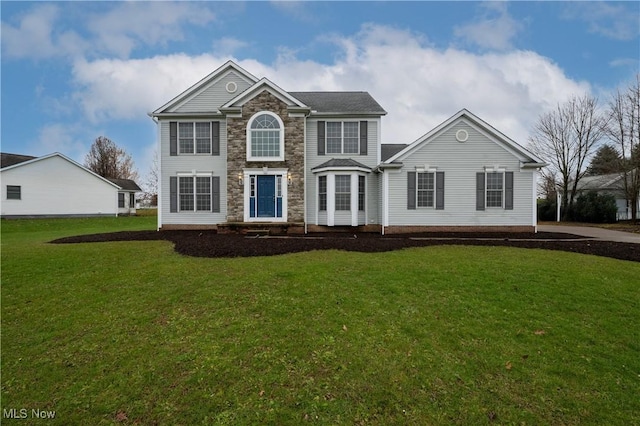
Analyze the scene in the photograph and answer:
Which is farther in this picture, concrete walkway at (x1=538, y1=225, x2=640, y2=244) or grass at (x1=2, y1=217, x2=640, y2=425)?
concrete walkway at (x1=538, y1=225, x2=640, y2=244)

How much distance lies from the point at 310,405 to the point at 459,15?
1760 cm

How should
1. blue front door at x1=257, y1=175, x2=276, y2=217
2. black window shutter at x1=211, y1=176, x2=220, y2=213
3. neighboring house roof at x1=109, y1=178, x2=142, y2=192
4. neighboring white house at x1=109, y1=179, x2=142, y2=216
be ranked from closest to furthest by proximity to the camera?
1. blue front door at x1=257, y1=175, x2=276, y2=217
2. black window shutter at x1=211, y1=176, x2=220, y2=213
3. neighboring white house at x1=109, y1=179, x2=142, y2=216
4. neighboring house roof at x1=109, y1=178, x2=142, y2=192

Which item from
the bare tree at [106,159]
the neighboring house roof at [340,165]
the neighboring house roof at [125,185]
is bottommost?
the neighboring house roof at [340,165]

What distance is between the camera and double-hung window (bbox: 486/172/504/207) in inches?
632

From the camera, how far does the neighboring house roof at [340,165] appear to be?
16.3 m

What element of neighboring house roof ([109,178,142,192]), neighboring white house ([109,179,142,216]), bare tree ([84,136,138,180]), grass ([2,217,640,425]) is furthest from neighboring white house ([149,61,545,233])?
bare tree ([84,136,138,180])

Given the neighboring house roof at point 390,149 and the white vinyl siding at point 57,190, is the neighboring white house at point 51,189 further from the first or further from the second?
the neighboring house roof at point 390,149

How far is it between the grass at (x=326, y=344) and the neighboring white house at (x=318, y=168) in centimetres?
828

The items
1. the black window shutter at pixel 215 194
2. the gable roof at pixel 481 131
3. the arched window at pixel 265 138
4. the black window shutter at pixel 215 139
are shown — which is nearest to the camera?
the gable roof at pixel 481 131

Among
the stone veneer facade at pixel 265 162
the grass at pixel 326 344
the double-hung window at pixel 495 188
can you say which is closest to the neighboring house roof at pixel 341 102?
the stone veneer facade at pixel 265 162

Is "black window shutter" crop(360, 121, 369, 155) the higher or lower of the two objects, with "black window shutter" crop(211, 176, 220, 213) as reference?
higher

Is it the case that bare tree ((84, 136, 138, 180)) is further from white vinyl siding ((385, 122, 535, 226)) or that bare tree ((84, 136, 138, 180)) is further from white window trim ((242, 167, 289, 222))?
white vinyl siding ((385, 122, 535, 226))

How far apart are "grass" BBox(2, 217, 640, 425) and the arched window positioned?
942 centimetres

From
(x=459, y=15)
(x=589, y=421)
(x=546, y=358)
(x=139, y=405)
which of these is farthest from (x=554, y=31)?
(x=139, y=405)
